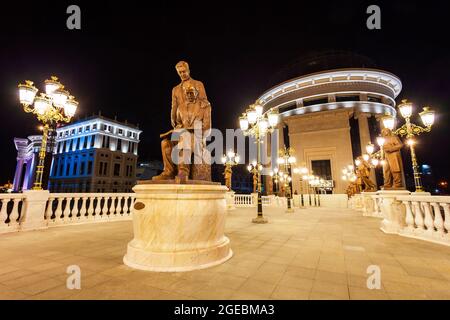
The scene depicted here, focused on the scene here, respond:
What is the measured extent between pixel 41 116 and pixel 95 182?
152 ft

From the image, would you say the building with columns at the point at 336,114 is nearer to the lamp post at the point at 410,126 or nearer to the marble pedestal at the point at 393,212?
the lamp post at the point at 410,126

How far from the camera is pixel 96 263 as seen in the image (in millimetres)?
3307

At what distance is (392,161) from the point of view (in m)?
6.95

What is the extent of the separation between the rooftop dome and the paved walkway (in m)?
42.7

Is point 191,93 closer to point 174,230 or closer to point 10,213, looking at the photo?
point 174,230

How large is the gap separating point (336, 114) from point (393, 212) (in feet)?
110

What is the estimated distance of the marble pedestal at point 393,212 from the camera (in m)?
6.29

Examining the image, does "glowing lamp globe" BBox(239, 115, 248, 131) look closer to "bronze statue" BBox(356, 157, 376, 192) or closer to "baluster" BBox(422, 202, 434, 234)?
"baluster" BBox(422, 202, 434, 234)

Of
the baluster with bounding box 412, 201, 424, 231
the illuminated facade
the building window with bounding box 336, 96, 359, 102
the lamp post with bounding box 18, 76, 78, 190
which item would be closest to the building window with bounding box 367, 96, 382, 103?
the building window with bounding box 336, 96, 359, 102

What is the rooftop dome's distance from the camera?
38.7 metres

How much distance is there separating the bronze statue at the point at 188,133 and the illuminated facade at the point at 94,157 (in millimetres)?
50600

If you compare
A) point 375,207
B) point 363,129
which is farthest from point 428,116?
point 363,129
